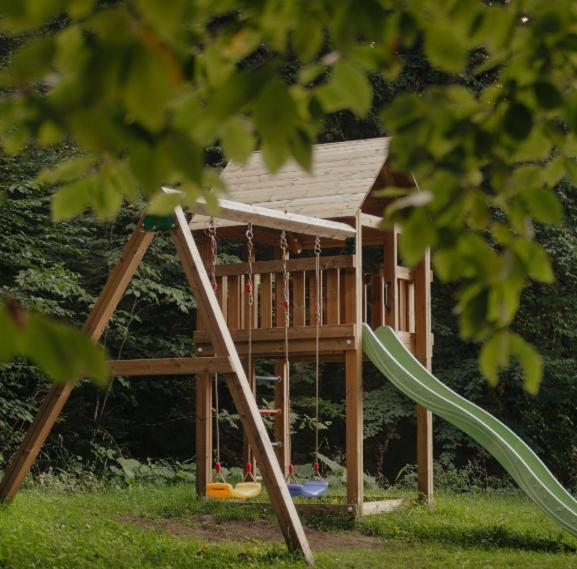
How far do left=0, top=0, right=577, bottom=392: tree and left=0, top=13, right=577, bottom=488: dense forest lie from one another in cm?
1087

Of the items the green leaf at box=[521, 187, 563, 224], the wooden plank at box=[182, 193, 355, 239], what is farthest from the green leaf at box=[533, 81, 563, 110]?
the wooden plank at box=[182, 193, 355, 239]

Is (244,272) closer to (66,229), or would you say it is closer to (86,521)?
(86,521)

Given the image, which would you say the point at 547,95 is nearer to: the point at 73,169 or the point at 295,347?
the point at 73,169

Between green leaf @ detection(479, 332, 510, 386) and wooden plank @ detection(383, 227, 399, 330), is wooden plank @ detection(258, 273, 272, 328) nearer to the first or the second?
wooden plank @ detection(383, 227, 399, 330)

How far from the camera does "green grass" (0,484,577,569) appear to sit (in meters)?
6.82

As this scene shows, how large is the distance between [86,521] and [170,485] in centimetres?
431

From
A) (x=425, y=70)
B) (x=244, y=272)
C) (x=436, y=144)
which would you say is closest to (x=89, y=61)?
(x=436, y=144)

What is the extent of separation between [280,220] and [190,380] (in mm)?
6689

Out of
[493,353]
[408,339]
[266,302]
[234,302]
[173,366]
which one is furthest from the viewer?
[408,339]

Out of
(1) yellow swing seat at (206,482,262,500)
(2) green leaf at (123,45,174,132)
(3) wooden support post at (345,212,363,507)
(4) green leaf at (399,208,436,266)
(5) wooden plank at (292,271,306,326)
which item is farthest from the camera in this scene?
(5) wooden plank at (292,271,306,326)

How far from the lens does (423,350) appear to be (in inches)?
423

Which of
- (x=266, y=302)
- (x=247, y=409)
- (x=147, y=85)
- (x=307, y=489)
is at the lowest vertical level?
(x=307, y=489)

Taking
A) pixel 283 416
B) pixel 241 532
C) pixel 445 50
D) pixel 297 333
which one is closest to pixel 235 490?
pixel 241 532

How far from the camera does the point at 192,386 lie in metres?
14.8
